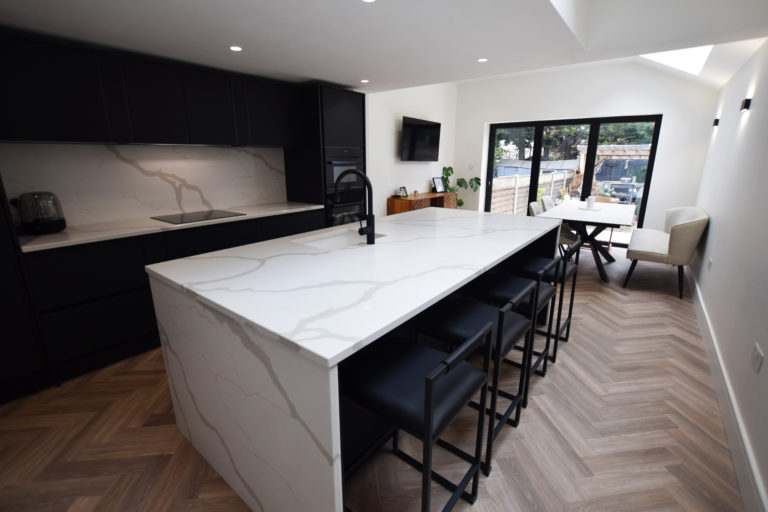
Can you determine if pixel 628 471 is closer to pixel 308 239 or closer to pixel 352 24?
pixel 308 239

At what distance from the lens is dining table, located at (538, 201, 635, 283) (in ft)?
13.5

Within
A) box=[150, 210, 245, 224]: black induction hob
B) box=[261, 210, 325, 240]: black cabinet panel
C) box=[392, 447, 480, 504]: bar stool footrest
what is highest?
box=[150, 210, 245, 224]: black induction hob

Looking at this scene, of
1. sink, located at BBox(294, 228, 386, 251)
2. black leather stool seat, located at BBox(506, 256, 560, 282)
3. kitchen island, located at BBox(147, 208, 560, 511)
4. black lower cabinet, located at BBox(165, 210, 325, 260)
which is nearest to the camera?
kitchen island, located at BBox(147, 208, 560, 511)

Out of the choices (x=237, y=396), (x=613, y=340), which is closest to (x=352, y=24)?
(x=237, y=396)

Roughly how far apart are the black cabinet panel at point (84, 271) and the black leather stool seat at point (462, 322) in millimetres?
2219

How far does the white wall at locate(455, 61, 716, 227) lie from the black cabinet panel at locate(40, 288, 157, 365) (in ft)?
20.9

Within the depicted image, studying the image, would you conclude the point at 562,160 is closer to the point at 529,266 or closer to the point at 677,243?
the point at 677,243

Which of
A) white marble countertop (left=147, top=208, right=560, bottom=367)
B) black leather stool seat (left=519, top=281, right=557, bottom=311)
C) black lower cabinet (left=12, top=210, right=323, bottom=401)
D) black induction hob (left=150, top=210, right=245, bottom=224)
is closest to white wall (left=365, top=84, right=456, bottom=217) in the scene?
black induction hob (left=150, top=210, right=245, bottom=224)

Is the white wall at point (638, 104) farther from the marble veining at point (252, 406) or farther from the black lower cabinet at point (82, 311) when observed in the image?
the marble veining at point (252, 406)

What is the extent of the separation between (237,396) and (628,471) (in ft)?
5.93

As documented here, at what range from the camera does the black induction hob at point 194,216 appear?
3055mm

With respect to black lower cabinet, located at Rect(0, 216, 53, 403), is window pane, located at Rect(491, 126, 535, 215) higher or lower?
higher

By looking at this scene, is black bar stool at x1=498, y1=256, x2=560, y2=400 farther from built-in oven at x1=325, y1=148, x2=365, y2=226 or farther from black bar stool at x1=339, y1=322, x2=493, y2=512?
built-in oven at x1=325, y1=148, x2=365, y2=226

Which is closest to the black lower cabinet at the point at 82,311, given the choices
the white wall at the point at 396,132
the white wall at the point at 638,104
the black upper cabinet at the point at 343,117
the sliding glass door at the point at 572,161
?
the black upper cabinet at the point at 343,117
